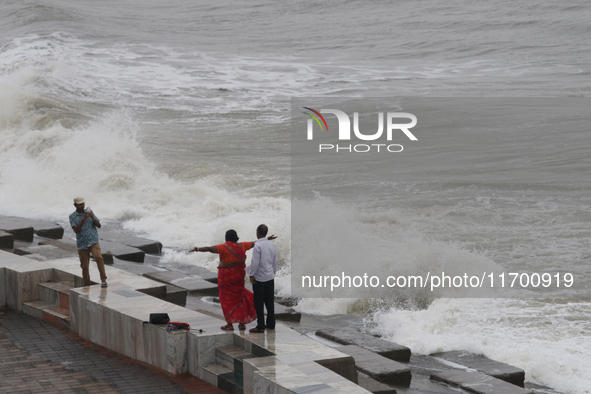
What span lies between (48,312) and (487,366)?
5393mm

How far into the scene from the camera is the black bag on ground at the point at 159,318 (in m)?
7.43

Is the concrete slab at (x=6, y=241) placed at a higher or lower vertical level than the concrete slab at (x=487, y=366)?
higher

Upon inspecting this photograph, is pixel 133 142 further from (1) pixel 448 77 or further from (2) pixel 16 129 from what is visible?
(1) pixel 448 77

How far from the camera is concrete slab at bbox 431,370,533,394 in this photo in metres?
7.36

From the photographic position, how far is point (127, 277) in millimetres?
9648

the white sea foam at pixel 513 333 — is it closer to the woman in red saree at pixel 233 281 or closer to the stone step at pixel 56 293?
the woman in red saree at pixel 233 281

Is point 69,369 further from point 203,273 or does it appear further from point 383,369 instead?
point 203,273

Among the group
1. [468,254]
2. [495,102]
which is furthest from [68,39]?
[468,254]

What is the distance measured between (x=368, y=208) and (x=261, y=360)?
12.2 m

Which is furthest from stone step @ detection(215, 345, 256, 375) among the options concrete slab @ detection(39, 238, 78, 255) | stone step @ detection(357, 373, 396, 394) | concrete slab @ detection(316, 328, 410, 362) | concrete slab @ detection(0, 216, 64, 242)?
concrete slab @ detection(0, 216, 64, 242)

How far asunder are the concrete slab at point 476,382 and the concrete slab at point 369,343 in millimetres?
696

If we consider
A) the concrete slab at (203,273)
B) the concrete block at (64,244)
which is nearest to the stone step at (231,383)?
the concrete slab at (203,273)

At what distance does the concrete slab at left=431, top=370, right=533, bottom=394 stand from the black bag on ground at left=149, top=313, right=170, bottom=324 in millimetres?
2949

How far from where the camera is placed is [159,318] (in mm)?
7434
